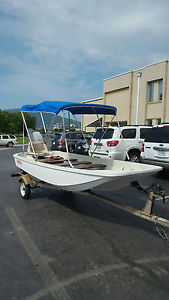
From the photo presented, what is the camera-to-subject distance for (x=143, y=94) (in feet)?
86.6

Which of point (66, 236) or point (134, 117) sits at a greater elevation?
point (134, 117)

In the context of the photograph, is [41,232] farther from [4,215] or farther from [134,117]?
[134,117]

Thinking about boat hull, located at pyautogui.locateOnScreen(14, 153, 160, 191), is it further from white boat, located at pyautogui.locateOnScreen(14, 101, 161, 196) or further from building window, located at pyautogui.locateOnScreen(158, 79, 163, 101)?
building window, located at pyautogui.locateOnScreen(158, 79, 163, 101)

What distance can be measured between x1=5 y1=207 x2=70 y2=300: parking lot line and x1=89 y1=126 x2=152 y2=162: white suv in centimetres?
509

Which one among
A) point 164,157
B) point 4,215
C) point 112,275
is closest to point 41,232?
point 4,215

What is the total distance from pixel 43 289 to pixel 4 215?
258cm

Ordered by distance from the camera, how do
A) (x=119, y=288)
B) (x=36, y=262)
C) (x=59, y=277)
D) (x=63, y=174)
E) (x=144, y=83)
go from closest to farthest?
(x=119, y=288), (x=59, y=277), (x=36, y=262), (x=63, y=174), (x=144, y=83)

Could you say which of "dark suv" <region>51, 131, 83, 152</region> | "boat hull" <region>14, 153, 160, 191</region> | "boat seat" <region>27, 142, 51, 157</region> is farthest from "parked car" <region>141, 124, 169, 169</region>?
"dark suv" <region>51, 131, 83, 152</region>

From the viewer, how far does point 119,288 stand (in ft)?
8.47

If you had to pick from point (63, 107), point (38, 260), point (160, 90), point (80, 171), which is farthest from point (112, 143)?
point (160, 90)

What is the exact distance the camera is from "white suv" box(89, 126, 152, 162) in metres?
9.41

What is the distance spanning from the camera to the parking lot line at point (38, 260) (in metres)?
2.54

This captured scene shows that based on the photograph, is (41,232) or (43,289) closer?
(43,289)

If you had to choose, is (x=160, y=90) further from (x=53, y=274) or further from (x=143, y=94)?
(x=53, y=274)
